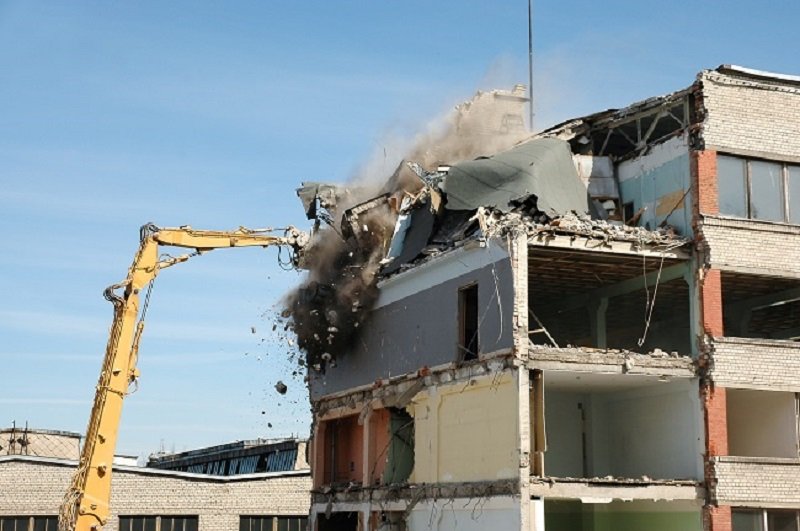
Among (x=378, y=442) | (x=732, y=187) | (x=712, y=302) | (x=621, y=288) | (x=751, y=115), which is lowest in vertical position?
(x=378, y=442)

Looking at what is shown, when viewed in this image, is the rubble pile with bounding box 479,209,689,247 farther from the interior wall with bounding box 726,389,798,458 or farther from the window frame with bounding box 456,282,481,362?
the interior wall with bounding box 726,389,798,458

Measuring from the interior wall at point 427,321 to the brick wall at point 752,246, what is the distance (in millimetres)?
5148

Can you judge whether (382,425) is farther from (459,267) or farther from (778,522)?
(778,522)

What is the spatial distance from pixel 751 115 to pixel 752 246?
10.7 ft

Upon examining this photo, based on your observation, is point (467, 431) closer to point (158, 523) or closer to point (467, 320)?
point (467, 320)

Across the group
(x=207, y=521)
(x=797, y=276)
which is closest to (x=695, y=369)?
(x=797, y=276)

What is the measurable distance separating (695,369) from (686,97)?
6.67m

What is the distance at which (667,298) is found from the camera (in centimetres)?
3117

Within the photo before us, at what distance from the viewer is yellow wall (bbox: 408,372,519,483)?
26.3 m

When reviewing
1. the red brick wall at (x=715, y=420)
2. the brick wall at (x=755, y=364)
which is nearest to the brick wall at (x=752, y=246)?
the brick wall at (x=755, y=364)

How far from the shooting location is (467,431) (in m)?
28.1

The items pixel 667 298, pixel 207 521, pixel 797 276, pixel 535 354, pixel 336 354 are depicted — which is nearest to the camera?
pixel 535 354

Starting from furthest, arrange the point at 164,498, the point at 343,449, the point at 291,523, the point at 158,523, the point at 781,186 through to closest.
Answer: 1. the point at 291,523
2. the point at 164,498
3. the point at 158,523
4. the point at 343,449
5. the point at 781,186

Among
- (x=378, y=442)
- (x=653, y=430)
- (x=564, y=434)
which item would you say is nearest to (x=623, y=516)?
(x=564, y=434)
